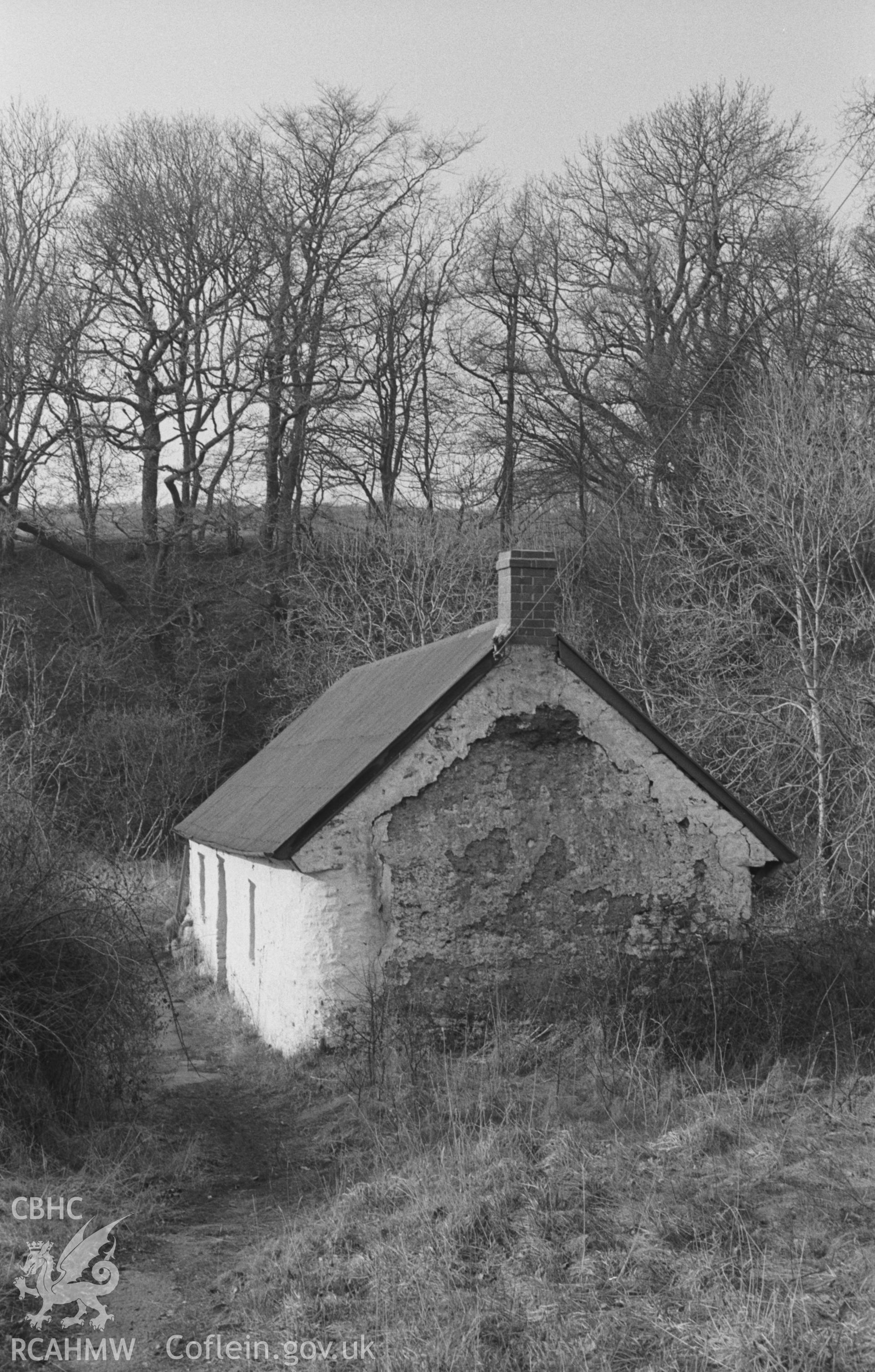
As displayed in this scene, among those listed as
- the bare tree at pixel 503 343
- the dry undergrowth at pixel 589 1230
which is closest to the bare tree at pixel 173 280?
the bare tree at pixel 503 343

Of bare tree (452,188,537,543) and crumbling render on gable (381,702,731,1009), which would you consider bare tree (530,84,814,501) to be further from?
crumbling render on gable (381,702,731,1009)

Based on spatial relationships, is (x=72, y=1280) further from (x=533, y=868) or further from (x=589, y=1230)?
(x=533, y=868)

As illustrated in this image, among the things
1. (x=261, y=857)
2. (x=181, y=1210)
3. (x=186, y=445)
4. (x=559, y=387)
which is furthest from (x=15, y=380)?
(x=181, y=1210)

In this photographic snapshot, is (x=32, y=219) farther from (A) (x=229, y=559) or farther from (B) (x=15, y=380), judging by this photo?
(A) (x=229, y=559)

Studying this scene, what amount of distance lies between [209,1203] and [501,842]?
459cm

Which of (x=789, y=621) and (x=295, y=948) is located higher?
(x=789, y=621)

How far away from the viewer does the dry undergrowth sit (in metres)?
6.22

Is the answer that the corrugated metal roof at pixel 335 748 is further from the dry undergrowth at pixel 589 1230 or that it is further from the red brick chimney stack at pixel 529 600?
the dry undergrowth at pixel 589 1230

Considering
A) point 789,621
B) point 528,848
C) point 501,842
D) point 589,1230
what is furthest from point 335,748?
point 789,621

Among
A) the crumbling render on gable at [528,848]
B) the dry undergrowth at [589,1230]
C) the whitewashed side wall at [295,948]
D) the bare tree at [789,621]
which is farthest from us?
the bare tree at [789,621]

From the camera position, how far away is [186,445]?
34281mm

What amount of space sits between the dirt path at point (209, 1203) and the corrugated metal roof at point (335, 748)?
87.6 inches

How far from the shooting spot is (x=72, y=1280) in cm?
727

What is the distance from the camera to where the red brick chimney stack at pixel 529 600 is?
12789 mm
